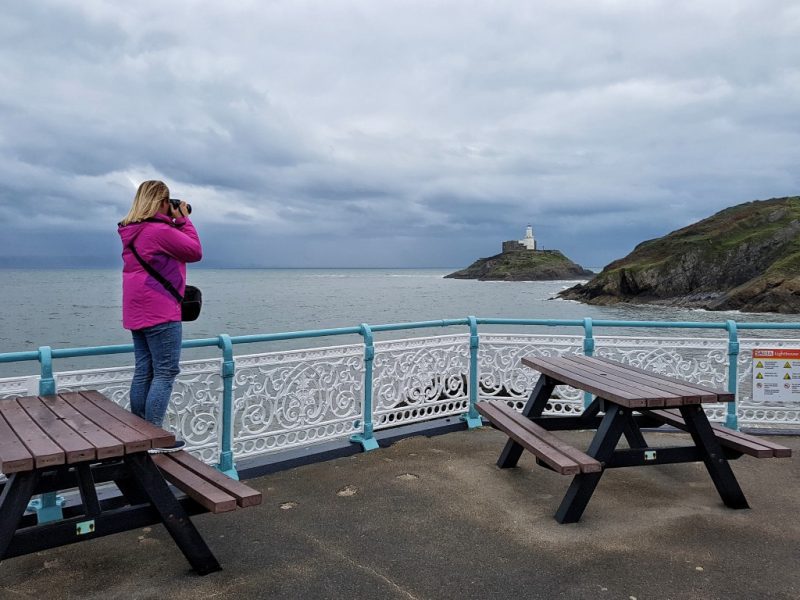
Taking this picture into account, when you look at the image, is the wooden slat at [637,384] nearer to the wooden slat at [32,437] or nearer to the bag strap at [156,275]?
→ the bag strap at [156,275]

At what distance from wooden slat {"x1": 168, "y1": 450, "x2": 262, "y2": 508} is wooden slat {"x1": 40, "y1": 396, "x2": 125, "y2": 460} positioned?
0.60 meters

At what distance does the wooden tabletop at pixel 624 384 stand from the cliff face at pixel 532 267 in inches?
5696

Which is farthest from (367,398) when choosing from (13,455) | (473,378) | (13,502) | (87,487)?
(13,455)

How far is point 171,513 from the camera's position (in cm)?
322

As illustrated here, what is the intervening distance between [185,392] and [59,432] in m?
1.81

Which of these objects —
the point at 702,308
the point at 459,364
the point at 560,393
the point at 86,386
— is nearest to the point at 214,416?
the point at 86,386

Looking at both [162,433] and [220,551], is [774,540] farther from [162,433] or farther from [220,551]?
[162,433]

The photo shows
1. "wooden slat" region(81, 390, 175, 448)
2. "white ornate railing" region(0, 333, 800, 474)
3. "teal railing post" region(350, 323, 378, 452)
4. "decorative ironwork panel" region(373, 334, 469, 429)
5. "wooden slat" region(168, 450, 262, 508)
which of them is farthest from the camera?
"decorative ironwork panel" region(373, 334, 469, 429)

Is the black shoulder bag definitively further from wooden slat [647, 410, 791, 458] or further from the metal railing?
wooden slat [647, 410, 791, 458]

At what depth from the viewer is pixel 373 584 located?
3.36 meters

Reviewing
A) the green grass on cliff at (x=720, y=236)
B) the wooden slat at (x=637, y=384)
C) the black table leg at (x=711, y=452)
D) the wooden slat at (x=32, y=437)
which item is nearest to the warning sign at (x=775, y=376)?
the wooden slat at (x=637, y=384)

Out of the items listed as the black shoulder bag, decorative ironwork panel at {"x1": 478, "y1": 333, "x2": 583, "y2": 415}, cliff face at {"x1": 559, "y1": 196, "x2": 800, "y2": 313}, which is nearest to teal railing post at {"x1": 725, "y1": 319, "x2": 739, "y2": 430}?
decorative ironwork panel at {"x1": 478, "y1": 333, "x2": 583, "y2": 415}

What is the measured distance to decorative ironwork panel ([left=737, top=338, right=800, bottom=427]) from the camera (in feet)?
21.5

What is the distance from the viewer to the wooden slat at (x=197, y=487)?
10.0 feet
